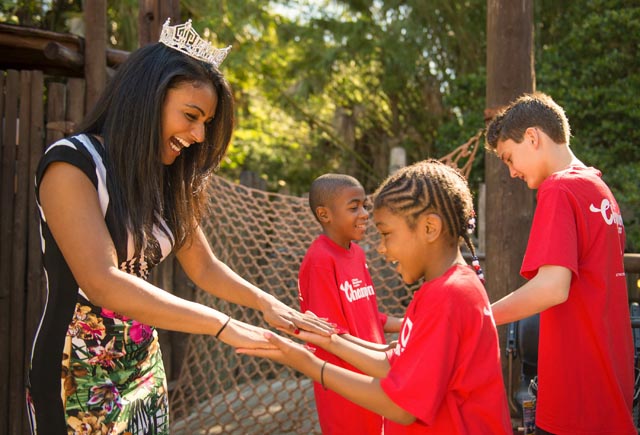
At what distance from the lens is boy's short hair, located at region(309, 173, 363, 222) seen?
312cm

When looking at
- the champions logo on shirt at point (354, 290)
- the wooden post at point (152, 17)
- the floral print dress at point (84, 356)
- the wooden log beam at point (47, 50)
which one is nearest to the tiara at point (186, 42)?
the floral print dress at point (84, 356)

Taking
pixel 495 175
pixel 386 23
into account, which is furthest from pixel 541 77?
pixel 495 175

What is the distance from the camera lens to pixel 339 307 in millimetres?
2773

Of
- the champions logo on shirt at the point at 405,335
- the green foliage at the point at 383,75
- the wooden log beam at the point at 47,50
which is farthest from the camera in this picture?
the green foliage at the point at 383,75

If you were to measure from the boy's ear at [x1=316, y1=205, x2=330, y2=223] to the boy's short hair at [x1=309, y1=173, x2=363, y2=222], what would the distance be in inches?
0.7

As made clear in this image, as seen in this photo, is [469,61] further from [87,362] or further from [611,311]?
[87,362]

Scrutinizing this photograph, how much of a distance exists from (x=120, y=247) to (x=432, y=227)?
0.76 metres

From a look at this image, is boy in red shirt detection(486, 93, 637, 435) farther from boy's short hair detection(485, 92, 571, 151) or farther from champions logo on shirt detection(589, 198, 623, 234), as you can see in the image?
boy's short hair detection(485, 92, 571, 151)

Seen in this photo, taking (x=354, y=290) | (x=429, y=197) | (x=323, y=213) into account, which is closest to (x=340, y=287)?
(x=354, y=290)

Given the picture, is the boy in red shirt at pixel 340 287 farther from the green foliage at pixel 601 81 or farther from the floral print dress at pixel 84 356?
the green foliage at pixel 601 81

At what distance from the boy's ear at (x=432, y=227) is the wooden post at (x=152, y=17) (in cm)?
288

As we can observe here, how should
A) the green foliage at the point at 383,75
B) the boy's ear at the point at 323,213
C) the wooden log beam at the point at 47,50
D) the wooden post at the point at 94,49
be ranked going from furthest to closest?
Answer: the green foliage at the point at 383,75 → the wooden post at the point at 94,49 → the wooden log beam at the point at 47,50 → the boy's ear at the point at 323,213

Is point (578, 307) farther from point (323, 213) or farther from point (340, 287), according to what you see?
point (323, 213)

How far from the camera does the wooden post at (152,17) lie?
425cm
